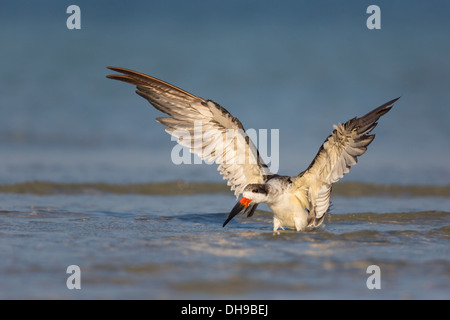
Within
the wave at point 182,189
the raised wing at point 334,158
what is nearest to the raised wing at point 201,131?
the raised wing at point 334,158

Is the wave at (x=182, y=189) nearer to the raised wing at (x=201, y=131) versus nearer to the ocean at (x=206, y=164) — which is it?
the ocean at (x=206, y=164)

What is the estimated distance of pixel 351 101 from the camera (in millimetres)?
17234

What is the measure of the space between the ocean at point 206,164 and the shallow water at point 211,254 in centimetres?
3

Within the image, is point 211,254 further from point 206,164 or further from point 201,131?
point 206,164

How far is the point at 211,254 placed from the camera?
662 centimetres

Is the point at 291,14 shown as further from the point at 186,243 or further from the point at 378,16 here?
the point at 186,243

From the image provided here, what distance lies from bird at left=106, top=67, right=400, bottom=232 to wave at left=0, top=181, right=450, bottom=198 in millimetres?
3093

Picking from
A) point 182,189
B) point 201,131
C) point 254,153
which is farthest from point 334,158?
point 182,189

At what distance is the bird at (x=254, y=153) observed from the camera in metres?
7.50

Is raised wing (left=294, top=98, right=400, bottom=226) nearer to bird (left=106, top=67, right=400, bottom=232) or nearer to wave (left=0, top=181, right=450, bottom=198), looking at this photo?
bird (left=106, top=67, right=400, bottom=232)

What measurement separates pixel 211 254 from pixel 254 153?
2023mm

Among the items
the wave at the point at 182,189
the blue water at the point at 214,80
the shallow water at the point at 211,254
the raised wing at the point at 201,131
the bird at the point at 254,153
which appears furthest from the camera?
the blue water at the point at 214,80

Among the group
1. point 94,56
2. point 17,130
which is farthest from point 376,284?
point 94,56

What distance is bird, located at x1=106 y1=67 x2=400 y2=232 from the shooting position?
24.6 ft
